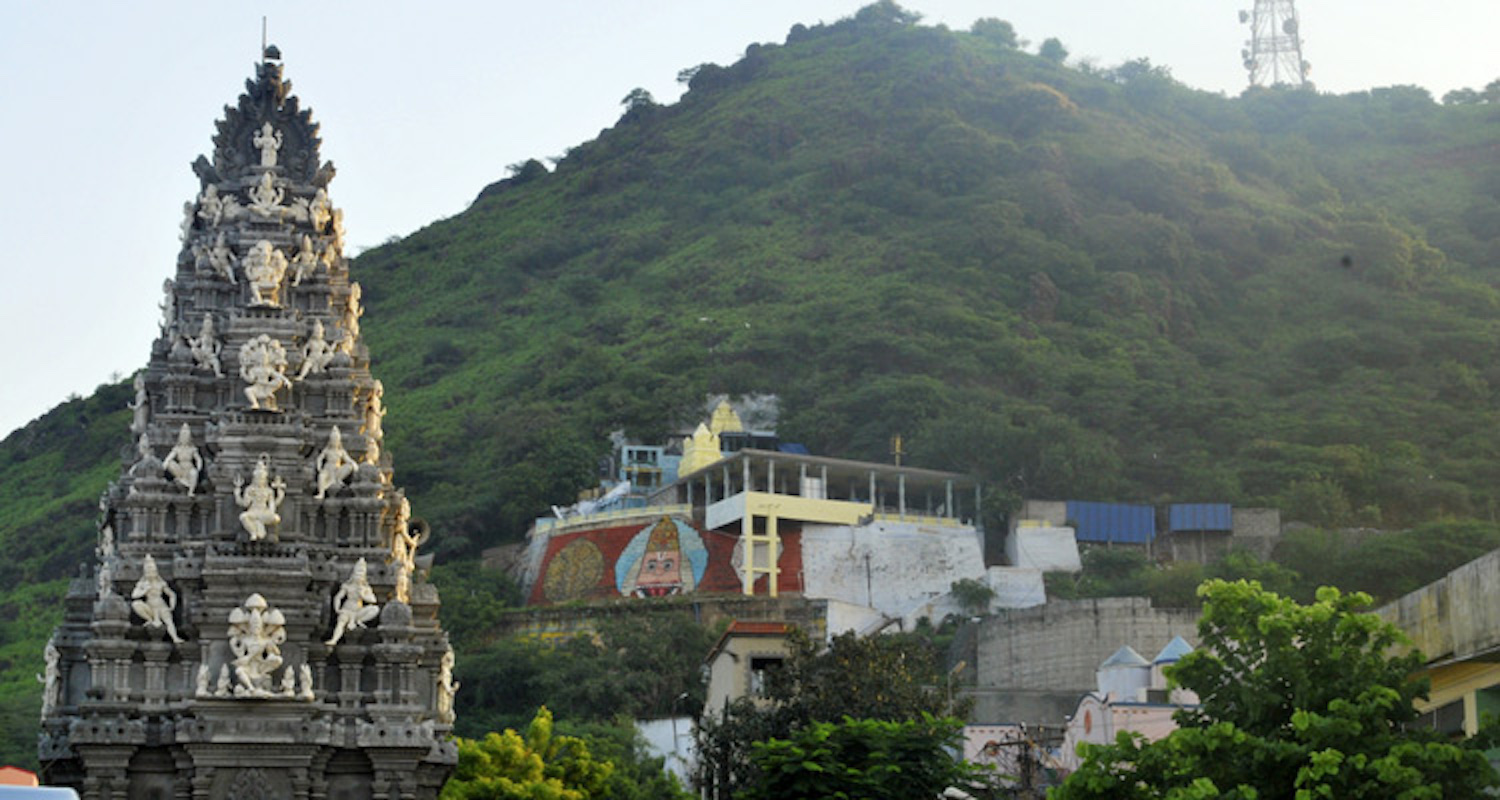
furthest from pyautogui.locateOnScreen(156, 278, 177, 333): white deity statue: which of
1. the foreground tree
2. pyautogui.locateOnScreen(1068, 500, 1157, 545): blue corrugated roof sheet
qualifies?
pyautogui.locateOnScreen(1068, 500, 1157, 545): blue corrugated roof sheet

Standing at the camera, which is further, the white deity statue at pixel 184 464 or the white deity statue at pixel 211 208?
the white deity statue at pixel 211 208

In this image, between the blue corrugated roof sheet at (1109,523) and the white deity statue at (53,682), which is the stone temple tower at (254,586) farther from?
the blue corrugated roof sheet at (1109,523)

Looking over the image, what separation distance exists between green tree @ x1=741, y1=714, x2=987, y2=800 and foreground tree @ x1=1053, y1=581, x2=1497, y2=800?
9.12 metres

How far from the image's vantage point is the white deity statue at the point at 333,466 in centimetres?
4216

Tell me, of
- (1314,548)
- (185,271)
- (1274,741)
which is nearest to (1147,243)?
(1314,548)

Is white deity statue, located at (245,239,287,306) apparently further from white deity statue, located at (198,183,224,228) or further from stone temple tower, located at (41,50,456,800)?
white deity statue, located at (198,183,224,228)

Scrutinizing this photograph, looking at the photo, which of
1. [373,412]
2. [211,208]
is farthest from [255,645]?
[211,208]

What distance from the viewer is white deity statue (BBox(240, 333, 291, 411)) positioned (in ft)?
141

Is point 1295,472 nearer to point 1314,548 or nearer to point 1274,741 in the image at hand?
point 1314,548

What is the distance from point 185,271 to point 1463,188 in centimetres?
10587

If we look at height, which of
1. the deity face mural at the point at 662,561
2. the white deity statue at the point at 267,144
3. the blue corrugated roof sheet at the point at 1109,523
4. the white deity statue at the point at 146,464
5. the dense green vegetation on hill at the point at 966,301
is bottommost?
the white deity statue at the point at 146,464

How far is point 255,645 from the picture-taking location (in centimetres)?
3962

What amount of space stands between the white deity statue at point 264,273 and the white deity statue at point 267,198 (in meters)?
1.52

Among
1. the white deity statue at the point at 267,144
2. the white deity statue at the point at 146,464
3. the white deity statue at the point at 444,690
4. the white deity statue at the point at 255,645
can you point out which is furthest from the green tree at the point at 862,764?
the white deity statue at the point at 267,144
